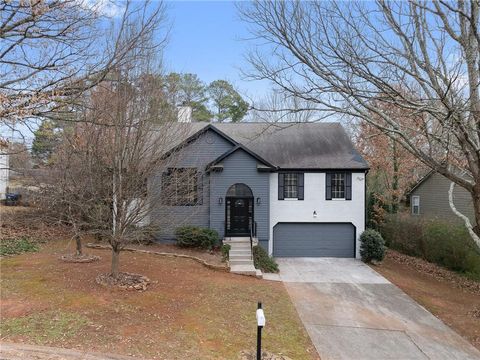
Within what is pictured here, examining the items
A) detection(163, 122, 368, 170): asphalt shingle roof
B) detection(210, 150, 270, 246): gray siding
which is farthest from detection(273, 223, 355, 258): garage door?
detection(163, 122, 368, 170): asphalt shingle roof

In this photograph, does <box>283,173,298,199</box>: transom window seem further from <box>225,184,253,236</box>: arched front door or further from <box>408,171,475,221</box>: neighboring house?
<box>408,171,475,221</box>: neighboring house

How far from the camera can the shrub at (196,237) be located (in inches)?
653

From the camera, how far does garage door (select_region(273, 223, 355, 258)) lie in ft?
62.1

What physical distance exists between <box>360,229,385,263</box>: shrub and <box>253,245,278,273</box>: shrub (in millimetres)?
4836

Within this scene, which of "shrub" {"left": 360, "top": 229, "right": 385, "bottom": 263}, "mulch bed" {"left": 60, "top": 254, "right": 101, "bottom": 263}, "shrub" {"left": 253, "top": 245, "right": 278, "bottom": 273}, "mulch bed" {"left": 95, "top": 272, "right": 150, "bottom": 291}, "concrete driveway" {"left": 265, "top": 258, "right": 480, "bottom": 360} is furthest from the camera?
"shrub" {"left": 360, "top": 229, "right": 385, "bottom": 263}

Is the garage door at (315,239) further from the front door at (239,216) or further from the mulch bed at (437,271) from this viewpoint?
the mulch bed at (437,271)

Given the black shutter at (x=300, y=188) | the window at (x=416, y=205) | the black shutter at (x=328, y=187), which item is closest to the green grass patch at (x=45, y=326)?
the black shutter at (x=300, y=188)

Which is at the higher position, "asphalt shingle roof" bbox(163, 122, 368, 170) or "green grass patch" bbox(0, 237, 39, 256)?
"asphalt shingle roof" bbox(163, 122, 368, 170)

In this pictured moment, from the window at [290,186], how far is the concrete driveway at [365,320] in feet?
14.5

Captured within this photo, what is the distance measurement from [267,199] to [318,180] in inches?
113

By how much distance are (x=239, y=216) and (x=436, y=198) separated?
1489cm

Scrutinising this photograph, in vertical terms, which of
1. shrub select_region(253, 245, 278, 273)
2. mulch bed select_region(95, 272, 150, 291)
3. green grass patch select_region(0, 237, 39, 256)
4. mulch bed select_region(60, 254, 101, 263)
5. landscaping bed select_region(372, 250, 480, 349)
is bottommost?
landscaping bed select_region(372, 250, 480, 349)

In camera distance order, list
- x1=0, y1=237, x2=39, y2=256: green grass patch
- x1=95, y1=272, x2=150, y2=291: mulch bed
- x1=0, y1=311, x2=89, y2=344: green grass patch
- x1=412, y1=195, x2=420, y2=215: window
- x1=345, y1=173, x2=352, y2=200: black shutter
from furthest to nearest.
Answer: x1=412, y1=195, x2=420, y2=215: window → x1=345, y1=173, x2=352, y2=200: black shutter → x1=0, y1=237, x2=39, y2=256: green grass patch → x1=95, y1=272, x2=150, y2=291: mulch bed → x1=0, y1=311, x2=89, y2=344: green grass patch

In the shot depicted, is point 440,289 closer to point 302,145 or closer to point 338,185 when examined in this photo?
point 338,185
